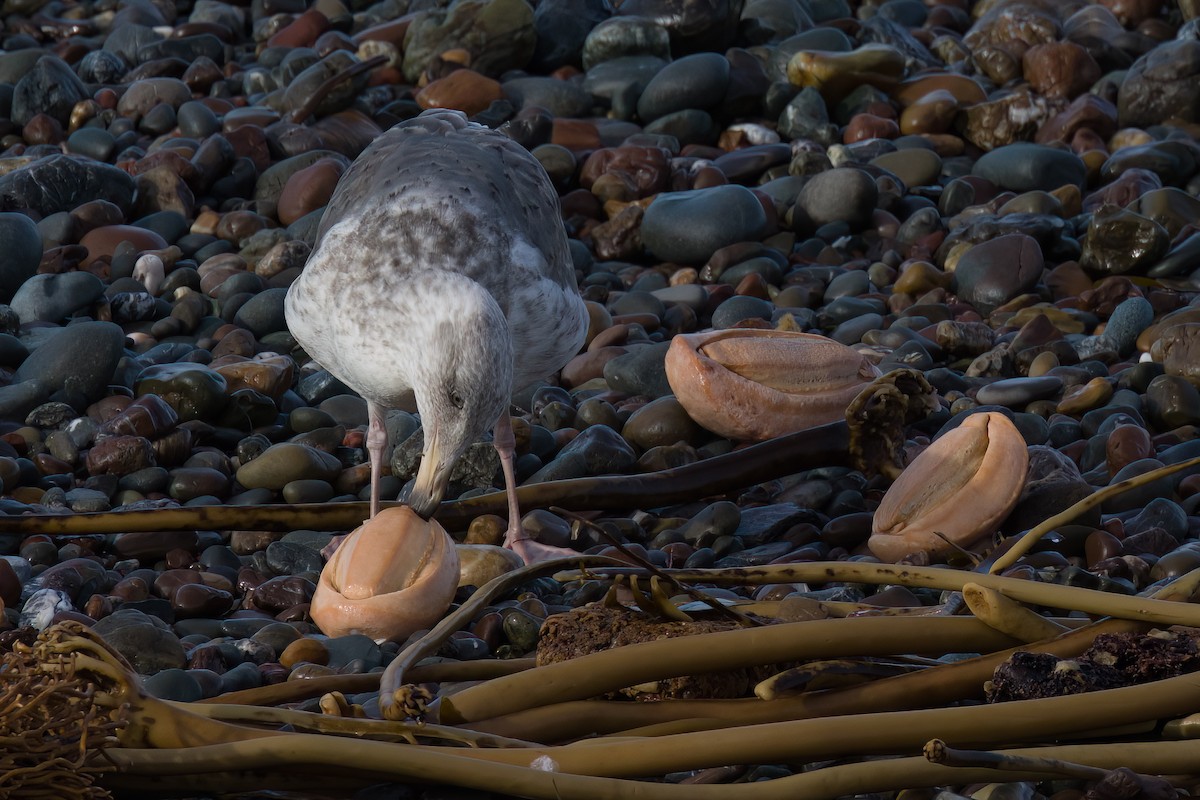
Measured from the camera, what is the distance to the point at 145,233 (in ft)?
26.6

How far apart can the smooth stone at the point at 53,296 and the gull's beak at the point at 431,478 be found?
346 centimetres

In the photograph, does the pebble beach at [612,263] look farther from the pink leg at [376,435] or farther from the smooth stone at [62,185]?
the pink leg at [376,435]

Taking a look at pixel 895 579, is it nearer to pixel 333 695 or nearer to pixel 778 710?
pixel 778 710

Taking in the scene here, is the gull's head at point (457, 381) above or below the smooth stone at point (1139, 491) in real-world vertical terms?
above

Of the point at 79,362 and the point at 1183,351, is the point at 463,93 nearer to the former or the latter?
the point at 79,362

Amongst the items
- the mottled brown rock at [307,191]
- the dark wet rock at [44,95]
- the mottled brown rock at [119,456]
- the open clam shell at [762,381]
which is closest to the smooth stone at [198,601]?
the mottled brown rock at [119,456]

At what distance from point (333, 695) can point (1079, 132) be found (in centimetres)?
760

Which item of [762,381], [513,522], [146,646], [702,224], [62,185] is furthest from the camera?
[62,185]

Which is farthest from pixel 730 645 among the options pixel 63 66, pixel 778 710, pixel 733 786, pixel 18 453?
pixel 63 66

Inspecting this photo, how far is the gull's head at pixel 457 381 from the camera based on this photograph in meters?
4.46

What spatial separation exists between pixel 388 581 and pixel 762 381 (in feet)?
7.13

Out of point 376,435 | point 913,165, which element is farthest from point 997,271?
point 376,435

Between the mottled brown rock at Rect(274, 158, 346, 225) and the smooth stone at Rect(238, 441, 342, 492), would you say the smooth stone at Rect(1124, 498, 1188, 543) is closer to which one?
the smooth stone at Rect(238, 441, 342, 492)

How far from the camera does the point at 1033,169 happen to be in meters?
8.55
